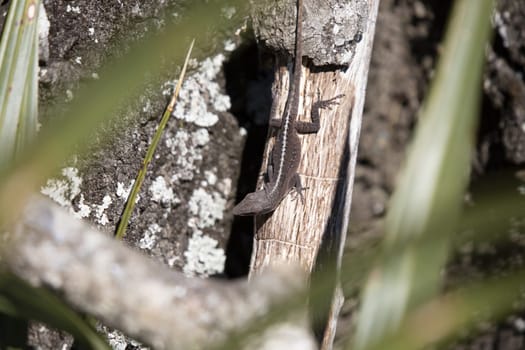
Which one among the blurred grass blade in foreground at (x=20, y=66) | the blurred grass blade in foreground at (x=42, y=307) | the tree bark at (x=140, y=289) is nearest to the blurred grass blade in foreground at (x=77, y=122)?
the tree bark at (x=140, y=289)

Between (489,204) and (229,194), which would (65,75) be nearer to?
(229,194)

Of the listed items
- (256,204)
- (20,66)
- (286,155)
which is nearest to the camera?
(20,66)

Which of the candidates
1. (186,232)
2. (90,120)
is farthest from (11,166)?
(186,232)

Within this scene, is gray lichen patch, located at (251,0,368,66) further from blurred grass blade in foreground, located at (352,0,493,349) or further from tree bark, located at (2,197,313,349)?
tree bark, located at (2,197,313,349)

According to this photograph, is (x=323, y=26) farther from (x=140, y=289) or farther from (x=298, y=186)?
(x=140, y=289)

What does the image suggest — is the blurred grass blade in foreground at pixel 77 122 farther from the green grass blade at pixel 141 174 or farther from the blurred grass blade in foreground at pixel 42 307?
the green grass blade at pixel 141 174

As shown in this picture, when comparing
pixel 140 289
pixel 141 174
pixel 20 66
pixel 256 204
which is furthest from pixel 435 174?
pixel 256 204

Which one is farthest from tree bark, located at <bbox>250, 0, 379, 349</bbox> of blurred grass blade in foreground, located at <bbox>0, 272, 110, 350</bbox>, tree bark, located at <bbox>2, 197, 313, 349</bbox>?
tree bark, located at <bbox>2, 197, 313, 349</bbox>
